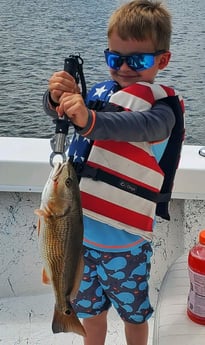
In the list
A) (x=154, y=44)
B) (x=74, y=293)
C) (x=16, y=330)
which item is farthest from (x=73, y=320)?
(x=16, y=330)

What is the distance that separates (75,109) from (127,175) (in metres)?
0.41

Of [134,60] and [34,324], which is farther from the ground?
[134,60]

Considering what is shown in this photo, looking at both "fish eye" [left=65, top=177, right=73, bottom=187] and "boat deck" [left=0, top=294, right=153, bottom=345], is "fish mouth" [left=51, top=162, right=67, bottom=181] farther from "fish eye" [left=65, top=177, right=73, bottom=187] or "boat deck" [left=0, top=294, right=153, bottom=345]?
"boat deck" [left=0, top=294, right=153, bottom=345]

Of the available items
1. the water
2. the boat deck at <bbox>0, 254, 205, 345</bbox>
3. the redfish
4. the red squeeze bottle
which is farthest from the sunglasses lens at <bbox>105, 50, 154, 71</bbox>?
the water

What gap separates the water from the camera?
18.4 feet

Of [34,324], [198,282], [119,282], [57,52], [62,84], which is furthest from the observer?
[57,52]

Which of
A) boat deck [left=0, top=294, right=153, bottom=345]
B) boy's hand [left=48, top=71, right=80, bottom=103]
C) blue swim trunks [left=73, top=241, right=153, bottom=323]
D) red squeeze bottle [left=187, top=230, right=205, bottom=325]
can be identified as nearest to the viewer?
boy's hand [left=48, top=71, right=80, bottom=103]

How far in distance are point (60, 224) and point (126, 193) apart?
35 centimetres

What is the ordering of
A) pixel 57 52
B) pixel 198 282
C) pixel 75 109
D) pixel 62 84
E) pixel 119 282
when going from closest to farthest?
pixel 75 109
pixel 62 84
pixel 198 282
pixel 119 282
pixel 57 52

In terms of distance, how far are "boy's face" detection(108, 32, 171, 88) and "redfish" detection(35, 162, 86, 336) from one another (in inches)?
17.4

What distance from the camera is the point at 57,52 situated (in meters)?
8.84

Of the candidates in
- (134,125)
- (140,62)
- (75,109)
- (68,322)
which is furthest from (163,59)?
(68,322)

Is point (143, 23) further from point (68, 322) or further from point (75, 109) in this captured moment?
point (68, 322)

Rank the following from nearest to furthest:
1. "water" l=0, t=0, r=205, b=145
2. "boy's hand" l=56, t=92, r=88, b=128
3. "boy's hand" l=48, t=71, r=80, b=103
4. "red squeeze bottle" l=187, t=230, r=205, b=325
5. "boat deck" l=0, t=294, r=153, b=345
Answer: "boy's hand" l=56, t=92, r=88, b=128
"boy's hand" l=48, t=71, r=80, b=103
"red squeeze bottle" l=187, t=230, r=205, b=325
"boat deck" l=0, t=294, r=153, b=345
"water" l=0, t=0, r=205, b=145
